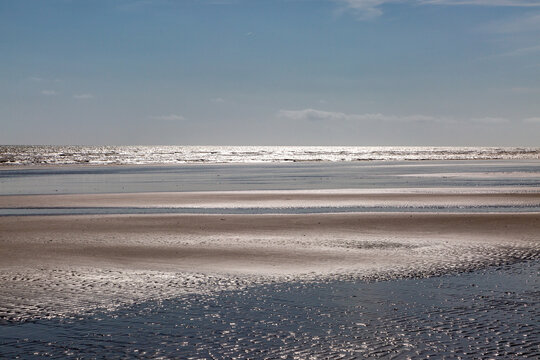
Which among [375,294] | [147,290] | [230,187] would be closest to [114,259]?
[147,290]

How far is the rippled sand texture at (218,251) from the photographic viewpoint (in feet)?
43.5

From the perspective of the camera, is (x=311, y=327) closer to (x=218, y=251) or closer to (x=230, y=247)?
(x=218, y=251)

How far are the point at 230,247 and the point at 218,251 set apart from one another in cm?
83

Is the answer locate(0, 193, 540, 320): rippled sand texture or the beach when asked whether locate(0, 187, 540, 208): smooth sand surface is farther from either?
locate(0, 193, 540, 320): rippled sand texture

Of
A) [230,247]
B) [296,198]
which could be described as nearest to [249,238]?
[230,247]

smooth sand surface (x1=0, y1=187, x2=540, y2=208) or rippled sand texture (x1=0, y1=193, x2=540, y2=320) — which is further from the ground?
smooth sand surface (x1=0, y1=187, x2=540, y2=208)

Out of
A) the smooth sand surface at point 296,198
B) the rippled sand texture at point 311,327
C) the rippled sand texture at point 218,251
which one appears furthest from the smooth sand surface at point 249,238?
the smooth sand surface at point 296,198

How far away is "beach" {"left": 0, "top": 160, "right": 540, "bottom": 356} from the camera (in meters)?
13.1

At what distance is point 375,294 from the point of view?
12.5m

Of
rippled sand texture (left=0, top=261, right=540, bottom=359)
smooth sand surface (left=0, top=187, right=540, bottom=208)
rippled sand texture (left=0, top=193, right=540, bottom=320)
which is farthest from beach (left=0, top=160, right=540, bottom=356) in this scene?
rippled sand texture (left=0, top=261, right=540, bottom=359)

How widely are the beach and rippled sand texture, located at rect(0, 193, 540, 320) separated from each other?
4cm

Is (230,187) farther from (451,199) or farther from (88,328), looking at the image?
(88,328)

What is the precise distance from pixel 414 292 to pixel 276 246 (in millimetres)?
7076

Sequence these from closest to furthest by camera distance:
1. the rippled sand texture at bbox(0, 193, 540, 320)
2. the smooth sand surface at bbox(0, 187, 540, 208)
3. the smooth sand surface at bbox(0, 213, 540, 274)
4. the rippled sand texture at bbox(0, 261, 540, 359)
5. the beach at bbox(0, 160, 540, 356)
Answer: the rippled sand texture at bbox(0, 261, 540, 359) → the beach at bbox(0, 160, 540, 356) → the rippled sand texture at bbox(0, 193, 540, 320) → the smooth sand surface at bbox(0, 213, 540, 274) → the smooth sand surface at bbox(0, 187, 540, 208)
